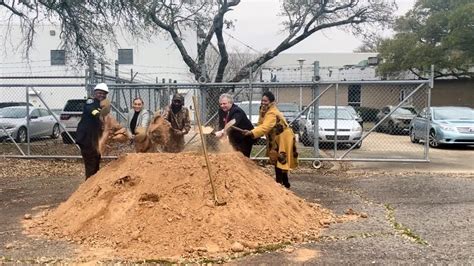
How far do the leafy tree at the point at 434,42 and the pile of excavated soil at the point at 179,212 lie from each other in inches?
910

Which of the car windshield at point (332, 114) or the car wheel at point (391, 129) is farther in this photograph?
the car wheel at point (391, 129)

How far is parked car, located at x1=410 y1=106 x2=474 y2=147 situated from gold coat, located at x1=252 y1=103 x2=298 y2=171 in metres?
8.30

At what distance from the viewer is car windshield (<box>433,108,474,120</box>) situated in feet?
55.0

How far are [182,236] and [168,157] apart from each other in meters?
1.50

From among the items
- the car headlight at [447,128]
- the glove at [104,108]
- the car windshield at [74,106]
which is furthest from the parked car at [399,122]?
the glove at [104,108]

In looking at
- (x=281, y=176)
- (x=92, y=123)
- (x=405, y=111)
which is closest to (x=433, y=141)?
(x=405, y=111)

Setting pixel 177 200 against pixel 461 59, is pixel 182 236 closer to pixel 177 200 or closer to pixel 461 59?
pixel 177 200

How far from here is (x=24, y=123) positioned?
17516mm

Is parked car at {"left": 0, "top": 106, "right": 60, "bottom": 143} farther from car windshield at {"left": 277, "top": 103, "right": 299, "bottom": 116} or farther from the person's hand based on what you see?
the person's hand

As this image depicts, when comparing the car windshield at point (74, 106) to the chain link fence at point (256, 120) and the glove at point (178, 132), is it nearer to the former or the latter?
the chain link fence at point (256, 120)

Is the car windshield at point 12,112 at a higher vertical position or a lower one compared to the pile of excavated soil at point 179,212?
higher

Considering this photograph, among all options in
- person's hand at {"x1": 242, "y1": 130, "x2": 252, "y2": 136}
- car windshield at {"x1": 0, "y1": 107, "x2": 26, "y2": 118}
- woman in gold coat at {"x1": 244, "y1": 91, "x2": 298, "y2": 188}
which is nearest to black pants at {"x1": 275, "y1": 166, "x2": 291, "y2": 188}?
woman in gold coat at {"x1": 244, "y1": 91, "x2": 298, "y2": 188}

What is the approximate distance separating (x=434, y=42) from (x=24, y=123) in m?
23.0

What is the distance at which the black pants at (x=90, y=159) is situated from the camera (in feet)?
25.8
